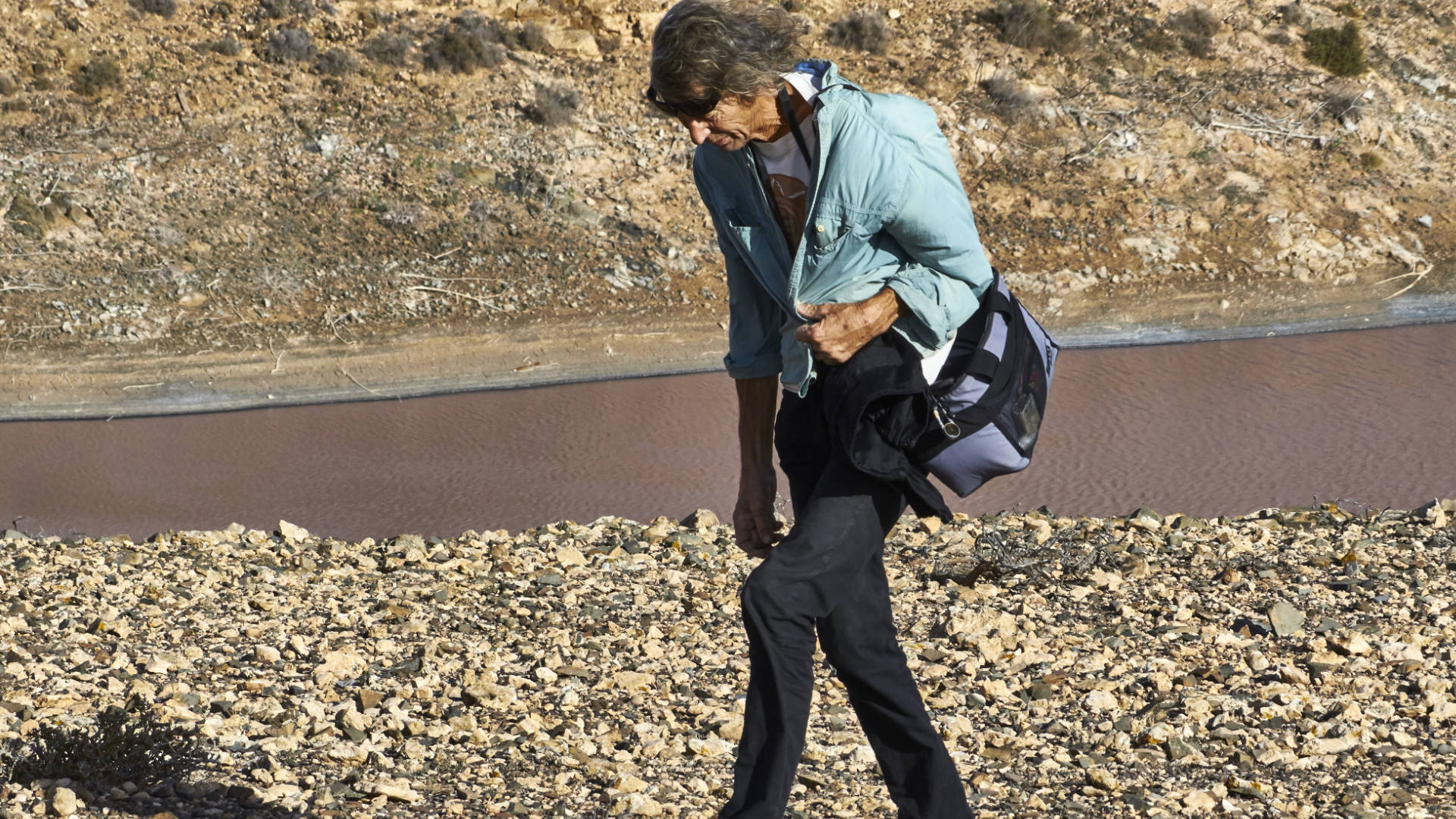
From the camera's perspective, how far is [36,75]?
1606cm

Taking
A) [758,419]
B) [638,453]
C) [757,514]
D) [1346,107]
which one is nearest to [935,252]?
[758,419]

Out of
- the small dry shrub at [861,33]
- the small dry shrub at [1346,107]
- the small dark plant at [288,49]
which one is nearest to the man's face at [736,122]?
the small dark plant at [288,49]

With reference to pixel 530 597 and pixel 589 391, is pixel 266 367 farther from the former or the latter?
pixel 530 597

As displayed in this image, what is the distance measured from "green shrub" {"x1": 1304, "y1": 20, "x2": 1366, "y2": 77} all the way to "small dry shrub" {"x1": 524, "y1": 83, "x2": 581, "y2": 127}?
372 inches

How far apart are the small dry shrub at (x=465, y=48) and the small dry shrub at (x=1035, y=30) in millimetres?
6406

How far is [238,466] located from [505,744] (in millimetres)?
5225

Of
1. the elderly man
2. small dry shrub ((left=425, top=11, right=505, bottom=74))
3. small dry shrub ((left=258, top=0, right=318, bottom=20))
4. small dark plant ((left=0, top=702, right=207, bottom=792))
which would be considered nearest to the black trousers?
the elderly man

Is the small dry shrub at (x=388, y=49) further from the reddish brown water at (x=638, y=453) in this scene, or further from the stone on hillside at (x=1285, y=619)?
the stone on hillside at (x=1285, y=619)

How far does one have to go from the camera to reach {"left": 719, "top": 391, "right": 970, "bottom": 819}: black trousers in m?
2.61

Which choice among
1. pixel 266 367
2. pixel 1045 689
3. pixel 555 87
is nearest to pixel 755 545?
pixel 1045 689

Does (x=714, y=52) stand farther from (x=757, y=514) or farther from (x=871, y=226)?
(x=757, y=514)

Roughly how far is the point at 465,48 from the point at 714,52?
15.0 meters

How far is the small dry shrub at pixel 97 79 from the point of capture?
15.8 meters

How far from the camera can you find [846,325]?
2.60m
